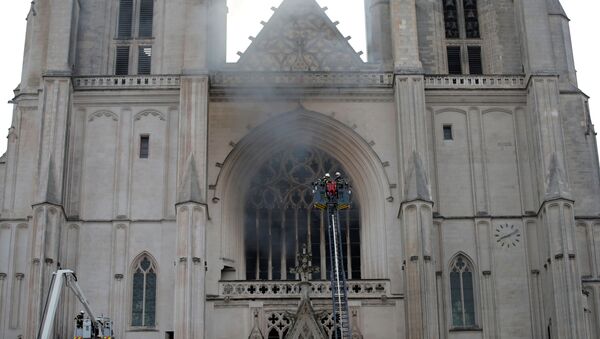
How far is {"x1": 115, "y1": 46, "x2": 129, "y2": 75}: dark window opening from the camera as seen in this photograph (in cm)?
3972

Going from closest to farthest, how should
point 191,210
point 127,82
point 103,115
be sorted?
point 191,210
point 103,115
point 127,82

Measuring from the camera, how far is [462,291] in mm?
36188

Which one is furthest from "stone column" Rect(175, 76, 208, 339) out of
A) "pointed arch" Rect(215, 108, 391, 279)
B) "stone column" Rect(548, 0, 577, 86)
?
"stone column" Rect(548, 0, 577, 86)

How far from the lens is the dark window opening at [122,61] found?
3972 cm

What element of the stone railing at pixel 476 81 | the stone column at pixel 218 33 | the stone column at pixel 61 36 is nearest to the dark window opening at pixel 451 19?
the stone railing at pixel 476 81

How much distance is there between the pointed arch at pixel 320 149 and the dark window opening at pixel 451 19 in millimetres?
6149

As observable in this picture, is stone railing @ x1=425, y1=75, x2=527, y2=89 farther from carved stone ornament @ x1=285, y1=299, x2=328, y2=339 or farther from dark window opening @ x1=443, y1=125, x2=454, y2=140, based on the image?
carved stone ornament @ x1=285, y1=299, x2=328, y2=339

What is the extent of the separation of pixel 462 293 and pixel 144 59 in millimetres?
13961

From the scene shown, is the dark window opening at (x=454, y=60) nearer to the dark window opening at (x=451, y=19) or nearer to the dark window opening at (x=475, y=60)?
the dark window opening at (x=475, y=60)

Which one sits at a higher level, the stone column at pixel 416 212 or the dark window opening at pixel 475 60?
the dark window opening at pixel 475 60

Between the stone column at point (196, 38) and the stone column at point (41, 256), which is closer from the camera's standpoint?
the stone column at point (41, 256)

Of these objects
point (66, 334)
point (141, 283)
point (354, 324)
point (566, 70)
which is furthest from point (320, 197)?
point (566, 70)

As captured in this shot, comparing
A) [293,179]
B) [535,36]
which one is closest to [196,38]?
[293,179]

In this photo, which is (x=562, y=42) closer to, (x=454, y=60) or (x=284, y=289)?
(x=454, y=60)
